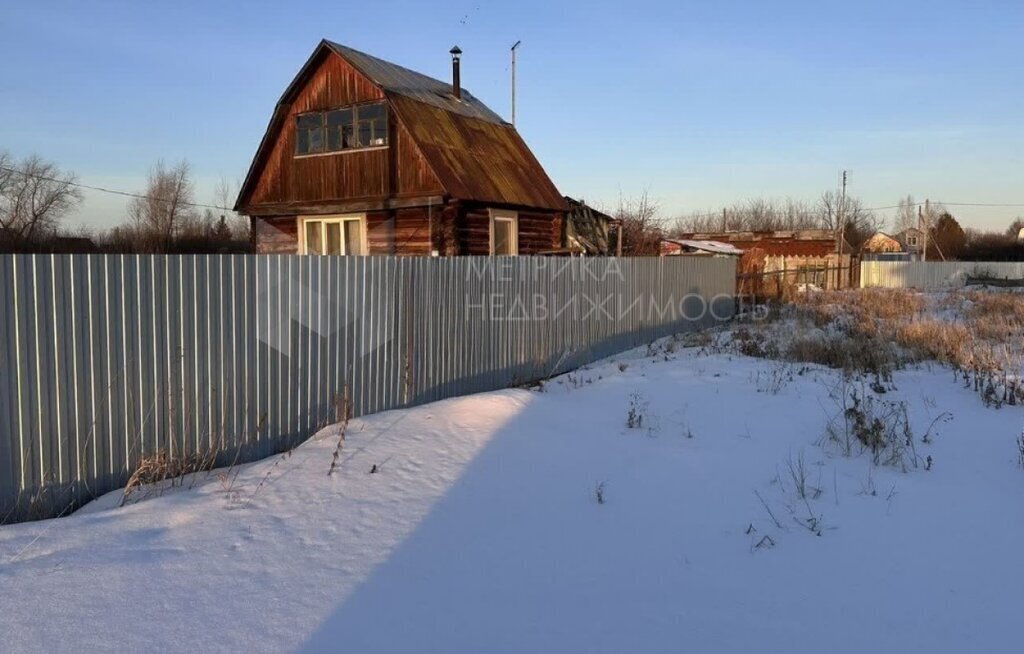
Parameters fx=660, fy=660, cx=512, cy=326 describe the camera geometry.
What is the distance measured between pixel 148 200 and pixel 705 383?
198ft

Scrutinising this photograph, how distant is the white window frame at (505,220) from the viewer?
52.3ft

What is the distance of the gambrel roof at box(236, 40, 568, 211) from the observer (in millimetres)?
15172

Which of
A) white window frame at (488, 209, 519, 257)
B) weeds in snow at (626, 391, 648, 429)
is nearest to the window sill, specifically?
white window frame at (488, 209, 519, 257)

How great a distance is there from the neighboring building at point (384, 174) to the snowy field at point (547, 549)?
32.7 ft

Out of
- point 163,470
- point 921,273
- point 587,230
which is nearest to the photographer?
point 163,470

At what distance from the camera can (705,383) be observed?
812 centimetres

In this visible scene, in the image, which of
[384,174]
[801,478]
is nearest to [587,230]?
[384,174]

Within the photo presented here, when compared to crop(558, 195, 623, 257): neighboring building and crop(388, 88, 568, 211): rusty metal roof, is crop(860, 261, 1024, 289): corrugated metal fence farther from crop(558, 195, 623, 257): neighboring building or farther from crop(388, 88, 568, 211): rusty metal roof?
crop(388, 88, 568, 211): rusty metal roof

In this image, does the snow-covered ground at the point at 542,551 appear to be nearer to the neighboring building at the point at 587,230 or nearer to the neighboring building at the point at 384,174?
the neighboring building at the point at 384,174

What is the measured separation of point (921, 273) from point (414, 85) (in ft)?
112

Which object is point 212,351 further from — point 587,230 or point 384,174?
point 587,230

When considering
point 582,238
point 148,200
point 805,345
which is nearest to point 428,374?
point 805,345

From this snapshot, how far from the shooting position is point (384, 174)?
15.5 meters

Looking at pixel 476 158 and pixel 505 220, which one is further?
pixel 505 220
